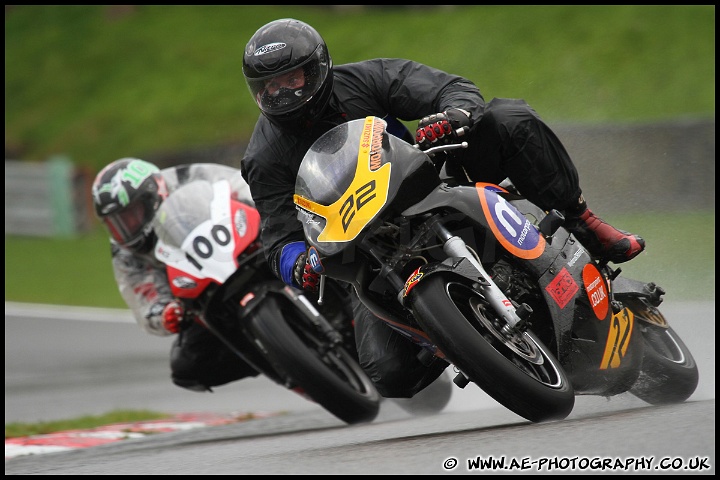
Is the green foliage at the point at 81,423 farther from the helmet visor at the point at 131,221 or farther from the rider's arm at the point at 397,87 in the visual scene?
the rider's arm at the point at 397,87

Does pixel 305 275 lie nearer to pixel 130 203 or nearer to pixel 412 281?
pixel 412 281

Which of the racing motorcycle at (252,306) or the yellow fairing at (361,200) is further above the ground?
the yellow fairing at (361,200)

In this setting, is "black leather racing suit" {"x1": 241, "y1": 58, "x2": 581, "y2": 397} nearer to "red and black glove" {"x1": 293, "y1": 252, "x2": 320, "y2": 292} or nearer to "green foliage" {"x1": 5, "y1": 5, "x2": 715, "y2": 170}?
"red and black glove" {"x1": 293, "y1": 252, "x2": 320, "y2": 292}

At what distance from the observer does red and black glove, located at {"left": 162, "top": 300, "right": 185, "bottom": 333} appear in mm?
6445

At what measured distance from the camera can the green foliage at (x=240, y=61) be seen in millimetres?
16047

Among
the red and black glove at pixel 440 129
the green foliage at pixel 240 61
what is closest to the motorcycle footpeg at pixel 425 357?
the red and black glove at pixel 440 129

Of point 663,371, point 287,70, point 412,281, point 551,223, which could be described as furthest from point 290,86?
point 663,371

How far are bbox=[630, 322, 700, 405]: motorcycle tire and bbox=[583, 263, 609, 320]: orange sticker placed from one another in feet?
1.79

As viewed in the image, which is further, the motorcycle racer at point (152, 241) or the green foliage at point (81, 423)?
the green foliage at point (81, 423)

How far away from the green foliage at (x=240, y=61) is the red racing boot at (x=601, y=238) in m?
8.46

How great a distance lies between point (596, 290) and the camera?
4715mm

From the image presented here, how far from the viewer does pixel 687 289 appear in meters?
6.70

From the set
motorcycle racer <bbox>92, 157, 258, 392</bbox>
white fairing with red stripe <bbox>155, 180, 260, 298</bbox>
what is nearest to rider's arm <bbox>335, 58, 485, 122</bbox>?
white fairing with red stripe <bbox>155, 180, 260, 298</bbox>

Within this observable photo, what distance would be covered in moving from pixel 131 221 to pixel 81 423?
1.71 m
